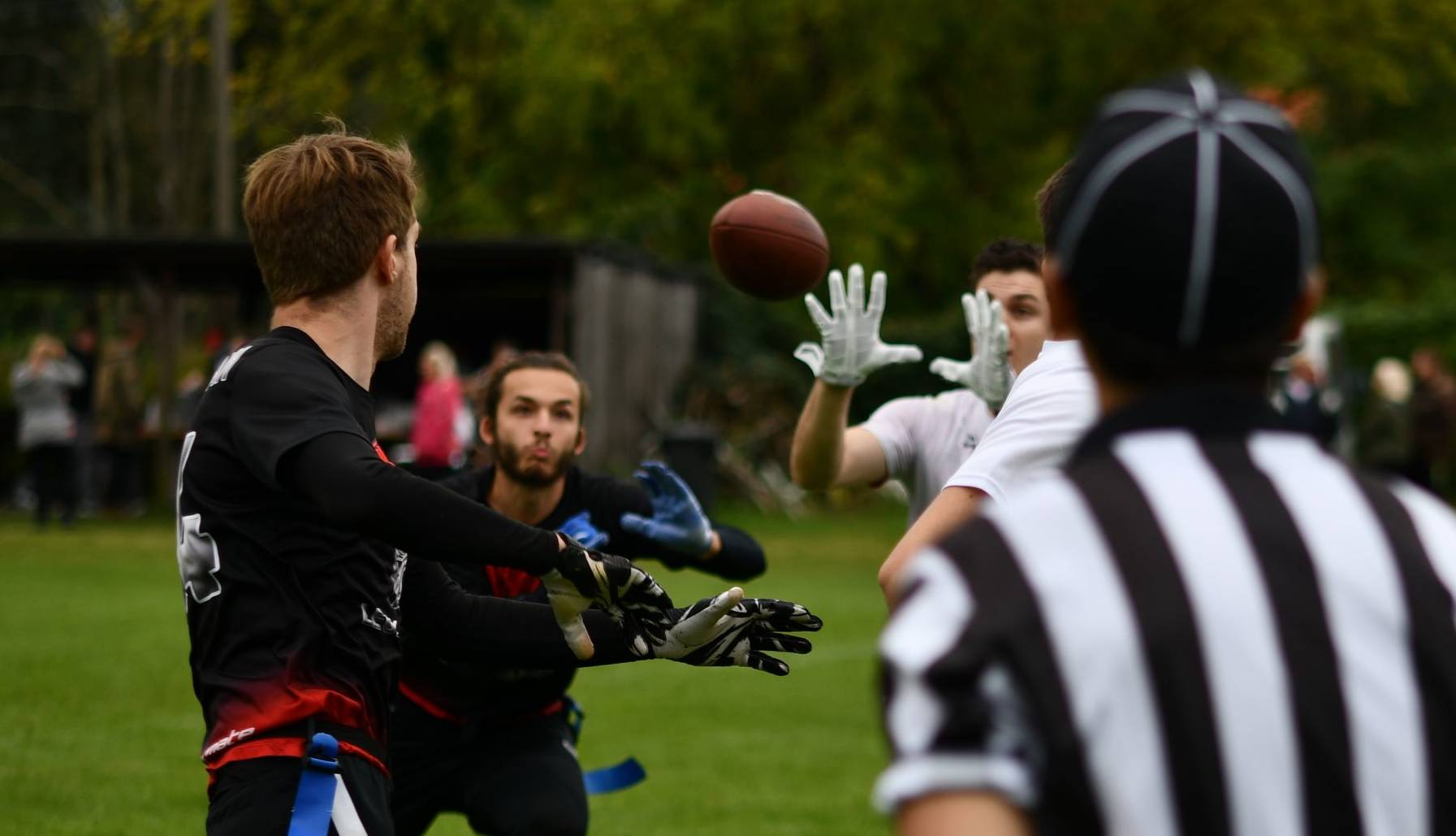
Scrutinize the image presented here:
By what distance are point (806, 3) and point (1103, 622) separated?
80.6ft

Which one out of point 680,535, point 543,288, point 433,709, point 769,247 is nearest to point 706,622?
point 680,535

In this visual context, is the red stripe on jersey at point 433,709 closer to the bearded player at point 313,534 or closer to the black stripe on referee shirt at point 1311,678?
the bearded player at point 313,534

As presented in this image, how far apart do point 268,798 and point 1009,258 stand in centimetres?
329

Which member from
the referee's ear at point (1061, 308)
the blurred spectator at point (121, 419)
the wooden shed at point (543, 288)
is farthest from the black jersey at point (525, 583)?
the blurred spectator at point (121, 419)

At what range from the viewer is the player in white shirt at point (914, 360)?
5289 millimetres

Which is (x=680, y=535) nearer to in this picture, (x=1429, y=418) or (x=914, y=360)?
(x=914, y=360)

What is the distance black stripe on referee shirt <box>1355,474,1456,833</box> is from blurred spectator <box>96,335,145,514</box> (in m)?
19.9

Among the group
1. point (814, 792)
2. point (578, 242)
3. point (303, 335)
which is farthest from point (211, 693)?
point (578, 242)

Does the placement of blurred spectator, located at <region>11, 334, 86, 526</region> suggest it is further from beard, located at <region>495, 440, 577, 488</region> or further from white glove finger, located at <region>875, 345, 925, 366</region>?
white glove finger, located at <region>875, 345, 925, 366</region>

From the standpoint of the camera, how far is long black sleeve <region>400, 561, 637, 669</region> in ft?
11.7

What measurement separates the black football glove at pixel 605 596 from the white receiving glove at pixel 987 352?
2.25 m

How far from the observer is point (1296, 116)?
111 ft

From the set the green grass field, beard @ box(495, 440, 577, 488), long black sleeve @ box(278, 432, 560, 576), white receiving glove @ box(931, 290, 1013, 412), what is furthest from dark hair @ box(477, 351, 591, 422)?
long black sleeve @ box(278, 432, 560, 576)

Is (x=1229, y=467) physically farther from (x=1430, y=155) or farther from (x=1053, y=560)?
(x=1430, y=155)
